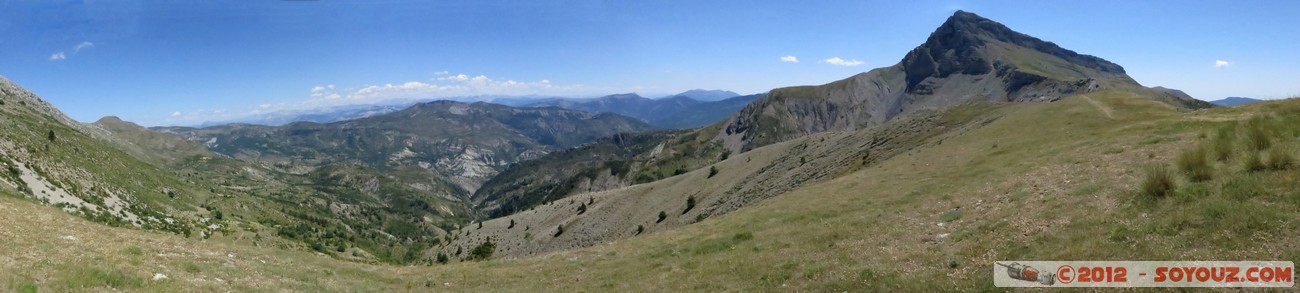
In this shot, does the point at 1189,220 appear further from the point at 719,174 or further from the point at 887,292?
the point at 719,174

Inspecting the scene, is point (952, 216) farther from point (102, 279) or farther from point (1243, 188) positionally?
point (102, 279)

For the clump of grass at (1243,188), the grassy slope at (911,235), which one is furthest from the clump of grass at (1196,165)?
the clump of grass at (1243,188)

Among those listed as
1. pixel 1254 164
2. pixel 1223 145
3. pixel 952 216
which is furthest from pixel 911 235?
pixel 1223 145

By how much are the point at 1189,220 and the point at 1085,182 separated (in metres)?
9.69

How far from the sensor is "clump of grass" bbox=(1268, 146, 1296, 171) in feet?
52.0

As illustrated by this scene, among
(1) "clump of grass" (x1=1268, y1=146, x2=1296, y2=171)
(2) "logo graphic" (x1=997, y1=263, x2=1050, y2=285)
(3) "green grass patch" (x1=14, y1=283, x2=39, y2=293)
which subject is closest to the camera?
(3) "green grass patch" (x1=14, y1=283, x2=39, y2=293)

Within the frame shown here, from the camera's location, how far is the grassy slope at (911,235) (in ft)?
45.5

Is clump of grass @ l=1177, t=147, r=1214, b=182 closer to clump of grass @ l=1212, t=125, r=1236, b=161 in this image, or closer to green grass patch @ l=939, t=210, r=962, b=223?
clump of grass @ l=1212, t=125, r=1236, b=161

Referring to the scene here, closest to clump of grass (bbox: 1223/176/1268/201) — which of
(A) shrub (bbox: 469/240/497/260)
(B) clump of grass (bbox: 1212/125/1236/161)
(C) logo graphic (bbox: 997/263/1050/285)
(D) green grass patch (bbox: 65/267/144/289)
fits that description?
(B) clump of grass (bbox: 1212/125/1236/161)

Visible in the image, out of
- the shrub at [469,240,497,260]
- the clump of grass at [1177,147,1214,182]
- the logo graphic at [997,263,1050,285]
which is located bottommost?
the shrub at [469,240,497,260]

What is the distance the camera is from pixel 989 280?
13.5 meters

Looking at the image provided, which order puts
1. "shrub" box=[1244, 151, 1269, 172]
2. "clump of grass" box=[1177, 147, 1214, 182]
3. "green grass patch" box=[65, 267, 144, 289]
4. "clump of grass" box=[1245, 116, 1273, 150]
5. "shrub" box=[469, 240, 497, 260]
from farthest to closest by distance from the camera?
"shrub" box=[469, 240, 497, 260]
"clump of grass" box=[1245, 116, 1273, 150]
"clump of grass" box=[1177, 147, 1214, 182]
"shrub" box=[1244, 151, 1269, 172]
"green grass patch" box=[65, 267, 144, 289]

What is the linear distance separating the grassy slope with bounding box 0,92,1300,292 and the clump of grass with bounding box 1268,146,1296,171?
61cm

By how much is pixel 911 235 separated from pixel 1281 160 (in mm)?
10793
